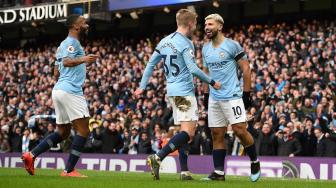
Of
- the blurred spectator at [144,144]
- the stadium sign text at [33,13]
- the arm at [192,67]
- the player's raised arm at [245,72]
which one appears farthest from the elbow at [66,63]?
the stadium sign text at [33,13]

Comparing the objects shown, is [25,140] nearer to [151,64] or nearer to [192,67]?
[151,64]

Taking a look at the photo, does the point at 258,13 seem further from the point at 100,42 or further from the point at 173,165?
the point at 173,165

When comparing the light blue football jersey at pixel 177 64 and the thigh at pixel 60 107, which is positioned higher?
the light blue football jersey at pixel 177 64

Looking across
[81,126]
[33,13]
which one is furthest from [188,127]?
[33,13]

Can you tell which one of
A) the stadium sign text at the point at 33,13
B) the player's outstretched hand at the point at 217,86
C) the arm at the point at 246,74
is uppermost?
the stadium sign text at the point at 33,13

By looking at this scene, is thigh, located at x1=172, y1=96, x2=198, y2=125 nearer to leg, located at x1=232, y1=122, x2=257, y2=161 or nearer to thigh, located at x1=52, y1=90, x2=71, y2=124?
leg, located at x1=232, y1=122, x2=257, y2=161

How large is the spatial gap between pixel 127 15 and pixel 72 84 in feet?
77.9

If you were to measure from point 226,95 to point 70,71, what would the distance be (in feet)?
8.27

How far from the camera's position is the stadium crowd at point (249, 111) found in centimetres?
1911

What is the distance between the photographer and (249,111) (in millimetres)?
20531

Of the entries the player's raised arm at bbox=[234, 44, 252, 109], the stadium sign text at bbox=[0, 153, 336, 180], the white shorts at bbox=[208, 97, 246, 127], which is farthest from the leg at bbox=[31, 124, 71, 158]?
the stadium sign text at bbox=[0, 153, 336, 180]

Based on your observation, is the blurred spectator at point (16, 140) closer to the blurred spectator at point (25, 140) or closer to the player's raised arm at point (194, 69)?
the blurred spectator at point (25, 140)

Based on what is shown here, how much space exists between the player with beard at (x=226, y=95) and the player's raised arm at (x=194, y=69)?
49cm

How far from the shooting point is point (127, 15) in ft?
114
